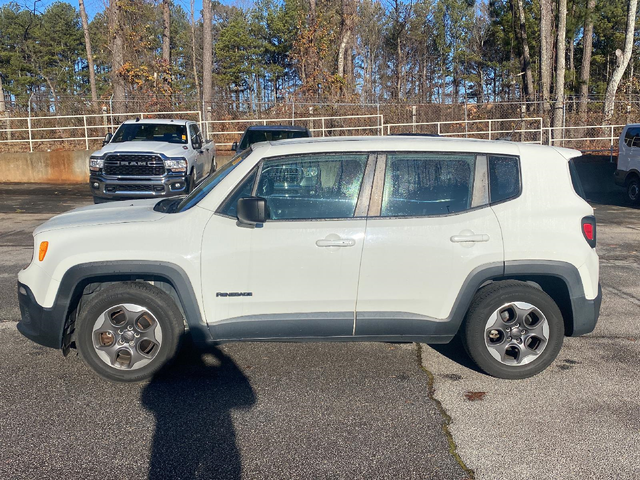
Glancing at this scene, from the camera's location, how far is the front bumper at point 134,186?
13375 millimetres

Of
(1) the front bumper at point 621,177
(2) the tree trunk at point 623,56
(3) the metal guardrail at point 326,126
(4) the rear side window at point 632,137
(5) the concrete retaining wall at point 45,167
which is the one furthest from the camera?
(2) the tree trunk at point 623,56

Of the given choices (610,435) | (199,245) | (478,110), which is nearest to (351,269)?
(199,245)

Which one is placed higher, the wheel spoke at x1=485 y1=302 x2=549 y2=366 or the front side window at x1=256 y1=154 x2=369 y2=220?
the front side window at x1=256 y1=154 x2=369 y2=220

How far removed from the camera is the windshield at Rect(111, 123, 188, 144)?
1478 cm

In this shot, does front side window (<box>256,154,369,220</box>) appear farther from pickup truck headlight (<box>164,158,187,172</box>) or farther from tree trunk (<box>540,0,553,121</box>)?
tree trunk (<box>540,0,553,121</box>)

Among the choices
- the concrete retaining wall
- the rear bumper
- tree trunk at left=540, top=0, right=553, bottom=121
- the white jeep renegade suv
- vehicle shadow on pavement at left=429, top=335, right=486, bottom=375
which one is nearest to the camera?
the white jeep renegade suv

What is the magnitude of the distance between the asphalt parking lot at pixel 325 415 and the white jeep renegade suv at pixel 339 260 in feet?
1.06

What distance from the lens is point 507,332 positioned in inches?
189

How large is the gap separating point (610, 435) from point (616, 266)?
555 cm

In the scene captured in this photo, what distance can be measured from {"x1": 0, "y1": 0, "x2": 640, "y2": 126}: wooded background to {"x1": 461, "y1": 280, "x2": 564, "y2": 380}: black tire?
20.5 metres

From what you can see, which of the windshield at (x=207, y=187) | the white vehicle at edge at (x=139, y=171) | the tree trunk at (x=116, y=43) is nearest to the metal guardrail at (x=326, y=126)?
the tree trunk at (x=116, y=43)

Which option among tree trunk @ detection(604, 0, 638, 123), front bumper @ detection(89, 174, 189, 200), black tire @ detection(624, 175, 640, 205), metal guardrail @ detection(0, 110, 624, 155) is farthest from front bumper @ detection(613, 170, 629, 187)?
front bumper @ detection(89, 174, 189, 200)

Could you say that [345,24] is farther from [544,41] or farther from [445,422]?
[445,422]

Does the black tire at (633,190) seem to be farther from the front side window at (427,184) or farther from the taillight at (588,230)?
the front side window at (427,184)
